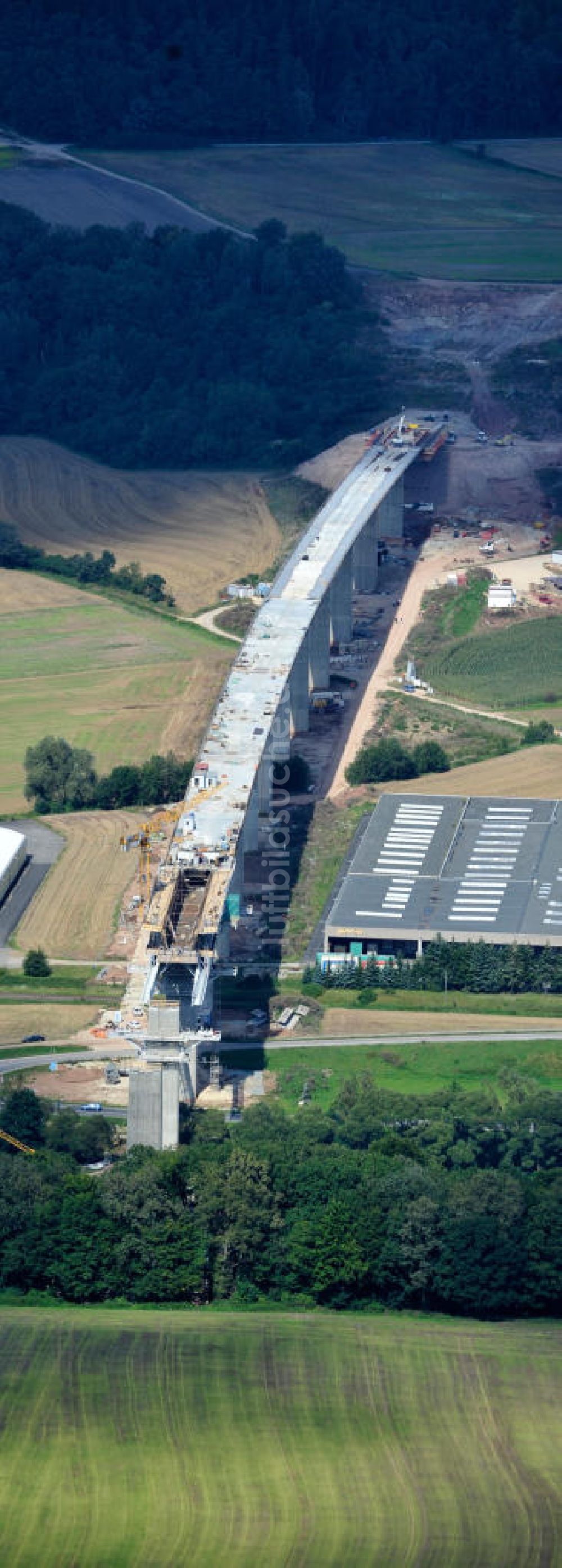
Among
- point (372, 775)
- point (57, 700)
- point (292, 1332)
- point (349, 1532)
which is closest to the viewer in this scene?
point (349, 1532)

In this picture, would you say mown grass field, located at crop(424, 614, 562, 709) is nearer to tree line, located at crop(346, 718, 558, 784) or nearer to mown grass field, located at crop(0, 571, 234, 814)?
tree line, located at crop(346, 718, 558, 784)

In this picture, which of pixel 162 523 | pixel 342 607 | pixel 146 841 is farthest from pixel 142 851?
pixel 162 523

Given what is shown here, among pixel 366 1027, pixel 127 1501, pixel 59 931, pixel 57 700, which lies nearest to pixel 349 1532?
pixel 127 1501

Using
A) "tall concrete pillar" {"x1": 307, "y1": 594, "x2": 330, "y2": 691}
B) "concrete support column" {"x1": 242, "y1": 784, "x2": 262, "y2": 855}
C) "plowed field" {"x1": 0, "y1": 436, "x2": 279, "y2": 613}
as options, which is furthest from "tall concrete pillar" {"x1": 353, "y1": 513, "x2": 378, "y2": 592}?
"concrete support column" {"x1": 242, "y1": 784, "x2": 262, "y2": 855}

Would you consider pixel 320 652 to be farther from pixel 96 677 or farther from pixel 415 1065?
pixel 415 1065

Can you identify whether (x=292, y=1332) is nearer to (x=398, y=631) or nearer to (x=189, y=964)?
(x=189, y=964)

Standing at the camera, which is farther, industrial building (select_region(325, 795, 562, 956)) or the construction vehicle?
industrial building (select_region(325, 795, 562, 956))

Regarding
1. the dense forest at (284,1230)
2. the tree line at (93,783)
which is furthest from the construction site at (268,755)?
the dense forest at (284,1230)
